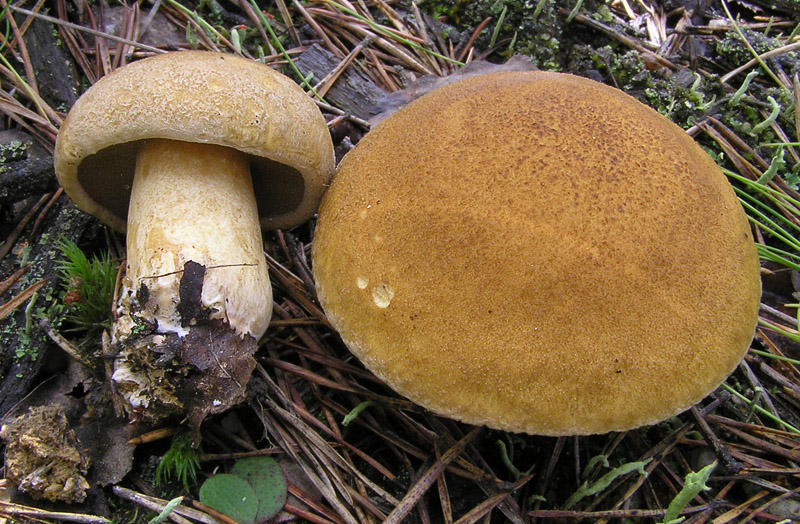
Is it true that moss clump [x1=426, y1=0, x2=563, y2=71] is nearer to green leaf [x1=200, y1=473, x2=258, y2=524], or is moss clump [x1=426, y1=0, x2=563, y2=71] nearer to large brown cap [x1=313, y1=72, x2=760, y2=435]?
large brown cap [x1=313, y1=72, x2=760, y2=435]

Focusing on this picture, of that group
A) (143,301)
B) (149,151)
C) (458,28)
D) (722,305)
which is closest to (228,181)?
(149,151)

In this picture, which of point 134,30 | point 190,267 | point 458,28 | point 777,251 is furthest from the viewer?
point 458,28

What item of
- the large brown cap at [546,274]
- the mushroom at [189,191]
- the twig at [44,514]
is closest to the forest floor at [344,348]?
the twig at [44,514]

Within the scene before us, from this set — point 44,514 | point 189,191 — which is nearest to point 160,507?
point 44,514

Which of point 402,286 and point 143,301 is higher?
point 402,286

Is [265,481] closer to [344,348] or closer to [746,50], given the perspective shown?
[344,348]

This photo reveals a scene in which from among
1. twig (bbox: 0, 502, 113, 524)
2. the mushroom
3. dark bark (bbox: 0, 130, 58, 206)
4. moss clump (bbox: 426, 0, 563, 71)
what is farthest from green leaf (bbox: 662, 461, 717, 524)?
dark bark (bbox: 0, 130, 58, 206)

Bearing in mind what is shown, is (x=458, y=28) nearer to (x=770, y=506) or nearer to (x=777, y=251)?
(x=777, y=251)
